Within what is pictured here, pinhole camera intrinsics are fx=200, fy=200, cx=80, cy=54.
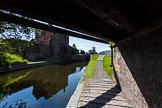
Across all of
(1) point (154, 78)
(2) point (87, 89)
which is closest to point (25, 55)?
(2) point (87, 89)

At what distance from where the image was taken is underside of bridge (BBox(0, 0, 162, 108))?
3.15 metres

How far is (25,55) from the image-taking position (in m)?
36.8

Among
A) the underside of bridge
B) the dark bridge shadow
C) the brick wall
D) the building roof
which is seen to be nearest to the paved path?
the dark bridge shadow

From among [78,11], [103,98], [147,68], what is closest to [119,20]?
[78,11]

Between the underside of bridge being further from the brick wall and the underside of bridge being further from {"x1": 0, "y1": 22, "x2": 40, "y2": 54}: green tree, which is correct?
{"x1": 0, "y1": 22, "x2": 40, "y2": 54}: green tree

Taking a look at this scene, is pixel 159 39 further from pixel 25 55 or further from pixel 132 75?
pixel 25 55

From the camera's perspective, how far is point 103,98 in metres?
7.91

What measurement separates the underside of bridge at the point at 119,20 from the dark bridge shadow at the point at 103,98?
1614 millimetres

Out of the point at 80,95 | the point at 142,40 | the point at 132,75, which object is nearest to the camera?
the point at 142,40

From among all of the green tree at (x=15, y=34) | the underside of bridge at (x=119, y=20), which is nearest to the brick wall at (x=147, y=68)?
the underside of bridge at (x=119, y=20)

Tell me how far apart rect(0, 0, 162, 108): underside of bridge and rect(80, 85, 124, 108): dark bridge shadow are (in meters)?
1.61

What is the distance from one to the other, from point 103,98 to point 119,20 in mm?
4600

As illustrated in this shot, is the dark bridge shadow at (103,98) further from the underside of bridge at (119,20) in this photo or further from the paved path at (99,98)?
the underside of bridge at (119,20)

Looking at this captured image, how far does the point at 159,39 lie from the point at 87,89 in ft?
19.7
